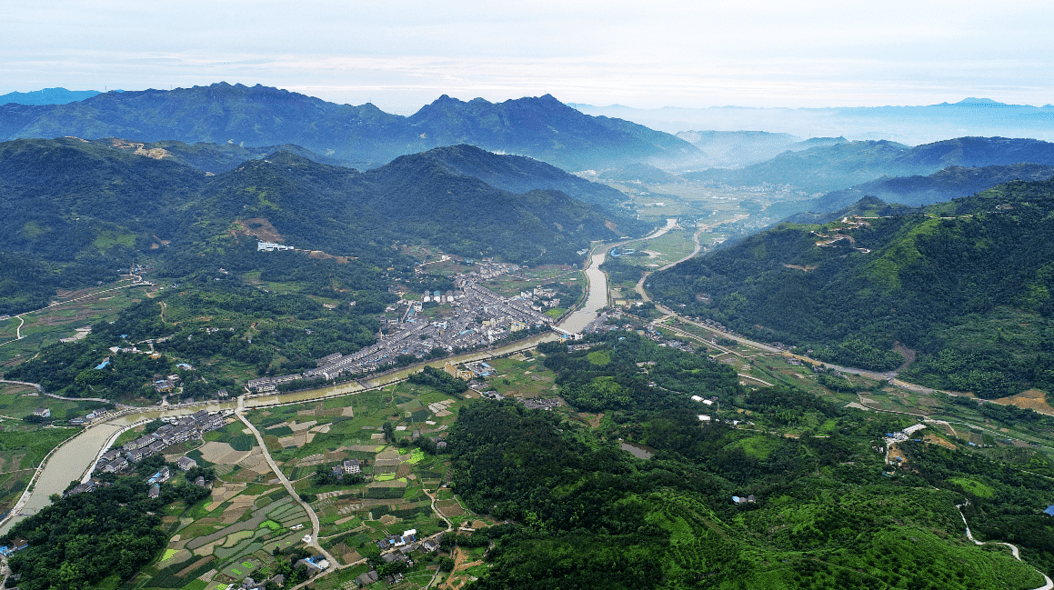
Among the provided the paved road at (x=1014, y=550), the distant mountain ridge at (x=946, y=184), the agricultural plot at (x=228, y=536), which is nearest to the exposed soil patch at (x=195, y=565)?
the agricultural plot at (x=228, y=536)

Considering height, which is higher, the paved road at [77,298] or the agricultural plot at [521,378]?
the paved road at [77,298]

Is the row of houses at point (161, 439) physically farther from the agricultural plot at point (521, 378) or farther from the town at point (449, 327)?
the agricultural plot at point (521, 378)

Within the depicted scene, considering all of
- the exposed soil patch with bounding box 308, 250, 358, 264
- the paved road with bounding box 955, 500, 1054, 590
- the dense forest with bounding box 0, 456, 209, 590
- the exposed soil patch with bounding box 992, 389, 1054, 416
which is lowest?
the dense forest with bounding box 0, 456, 209, 590

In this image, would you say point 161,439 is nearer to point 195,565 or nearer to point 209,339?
point 209,339

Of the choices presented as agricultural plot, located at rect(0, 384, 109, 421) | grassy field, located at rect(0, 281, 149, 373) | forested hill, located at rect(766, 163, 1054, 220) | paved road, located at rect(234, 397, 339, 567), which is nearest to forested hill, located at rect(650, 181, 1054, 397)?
forested hill, located at rect(766, 163, 1054, 220)

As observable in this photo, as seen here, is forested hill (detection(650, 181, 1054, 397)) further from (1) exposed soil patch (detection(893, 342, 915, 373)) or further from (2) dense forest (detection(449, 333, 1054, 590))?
(2) dense forest (detection(449, 333, 1054, 590))

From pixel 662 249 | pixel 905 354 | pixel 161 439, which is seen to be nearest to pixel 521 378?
pixel 161 439
